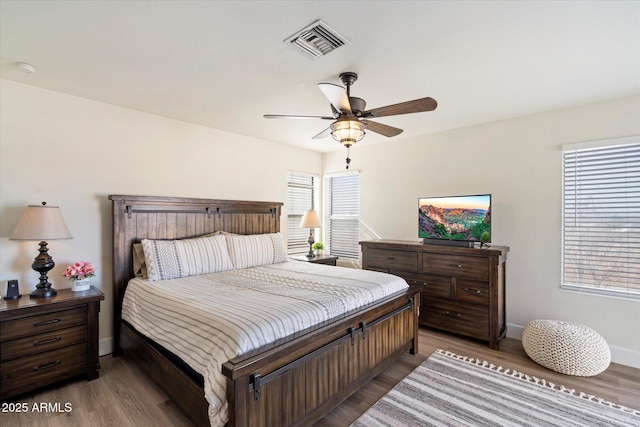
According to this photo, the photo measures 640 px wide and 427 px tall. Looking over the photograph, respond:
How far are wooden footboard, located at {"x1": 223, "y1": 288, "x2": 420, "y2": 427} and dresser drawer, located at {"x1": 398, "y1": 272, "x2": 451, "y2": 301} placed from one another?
910 millimetres

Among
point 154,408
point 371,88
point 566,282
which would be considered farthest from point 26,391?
point 566,282

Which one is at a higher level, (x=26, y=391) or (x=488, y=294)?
(x=488, y=294)

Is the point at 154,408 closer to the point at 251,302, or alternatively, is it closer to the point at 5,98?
the point at 251,302

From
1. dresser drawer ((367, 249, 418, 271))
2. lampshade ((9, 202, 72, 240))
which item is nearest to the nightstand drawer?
lampshade ((9, 202, 72, 240))

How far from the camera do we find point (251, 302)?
83.3 inches

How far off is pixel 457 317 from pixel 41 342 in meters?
3.90

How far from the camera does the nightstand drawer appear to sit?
222 cm

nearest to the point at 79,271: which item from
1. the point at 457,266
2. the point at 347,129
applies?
the point at 347,129

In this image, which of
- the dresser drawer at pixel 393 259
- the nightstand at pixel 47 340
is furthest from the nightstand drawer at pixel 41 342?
the dresser drawer at pixel 393 259

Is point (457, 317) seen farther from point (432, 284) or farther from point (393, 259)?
point (393, 259)

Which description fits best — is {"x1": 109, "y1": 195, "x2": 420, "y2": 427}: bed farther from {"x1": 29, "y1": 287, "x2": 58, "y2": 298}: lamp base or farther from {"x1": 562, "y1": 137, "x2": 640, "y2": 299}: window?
{"x1": 562, "y1": 137, "x2": 640, "y2": 299}: window

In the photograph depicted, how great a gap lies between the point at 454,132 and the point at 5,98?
185 inches

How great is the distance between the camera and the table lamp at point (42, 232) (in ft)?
7.93

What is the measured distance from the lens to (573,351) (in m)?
2.63
